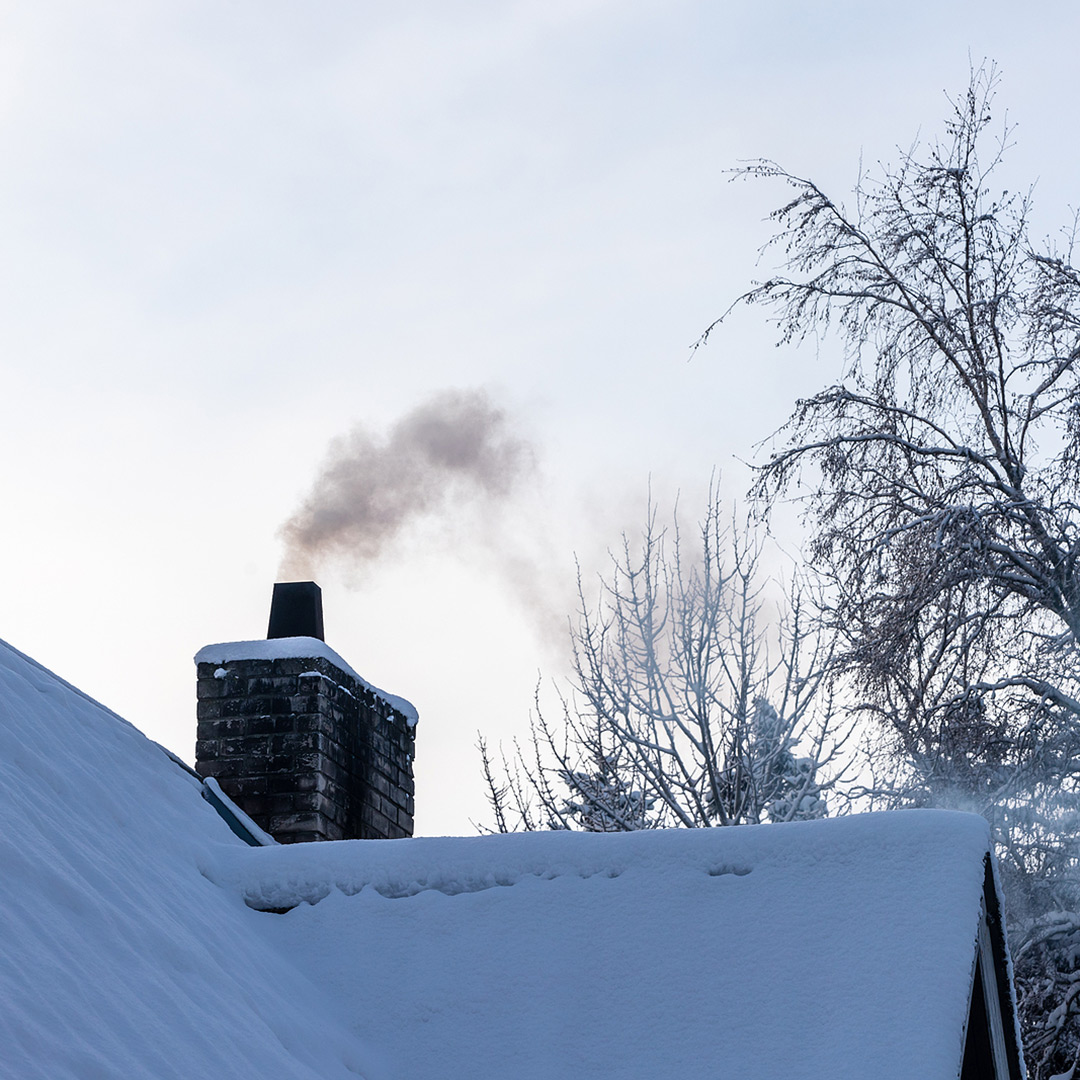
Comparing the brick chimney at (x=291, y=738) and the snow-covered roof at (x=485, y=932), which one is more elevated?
the brick chimney at (x=291, y=738)

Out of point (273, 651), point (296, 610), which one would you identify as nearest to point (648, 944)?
point (273, 651)

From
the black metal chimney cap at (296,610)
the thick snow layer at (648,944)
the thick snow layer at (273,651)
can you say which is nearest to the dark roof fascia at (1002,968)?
the thick snow layer at (648,944)

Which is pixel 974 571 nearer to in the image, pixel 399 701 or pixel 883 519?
pixel 883 519

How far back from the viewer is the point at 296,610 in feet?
25.4

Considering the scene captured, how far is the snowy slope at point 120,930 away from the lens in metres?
2.85

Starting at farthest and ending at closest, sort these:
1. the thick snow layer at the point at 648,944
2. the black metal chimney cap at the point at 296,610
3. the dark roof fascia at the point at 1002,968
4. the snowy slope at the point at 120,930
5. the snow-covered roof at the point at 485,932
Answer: the black metal chimney cap at the point at 296,610
the dark roof fascia at the point at 1002,968
the thick snow layer at the point at 648,944
the snow-covered roof at the point at 485,932
the snowy slope at the point at 120,930

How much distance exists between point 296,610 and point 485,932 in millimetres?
3275

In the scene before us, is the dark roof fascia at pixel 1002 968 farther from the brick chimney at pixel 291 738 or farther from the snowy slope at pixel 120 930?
the brick chimney at pixel 291 738

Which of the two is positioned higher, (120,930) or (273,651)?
(273,651)

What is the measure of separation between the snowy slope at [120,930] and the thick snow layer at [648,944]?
26cm

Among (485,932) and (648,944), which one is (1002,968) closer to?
(648,944)

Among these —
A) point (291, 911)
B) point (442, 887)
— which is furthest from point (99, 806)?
point (442, 887)

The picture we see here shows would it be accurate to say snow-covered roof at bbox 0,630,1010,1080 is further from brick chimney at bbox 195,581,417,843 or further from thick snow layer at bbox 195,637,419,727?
thick snow layer at bbox 195,637,419,727

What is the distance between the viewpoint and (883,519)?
1206 cm
